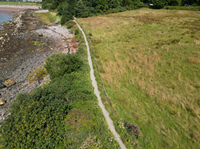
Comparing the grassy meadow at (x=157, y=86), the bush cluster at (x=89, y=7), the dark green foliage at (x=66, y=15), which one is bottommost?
the grassy meadow at (x=157, y=86)

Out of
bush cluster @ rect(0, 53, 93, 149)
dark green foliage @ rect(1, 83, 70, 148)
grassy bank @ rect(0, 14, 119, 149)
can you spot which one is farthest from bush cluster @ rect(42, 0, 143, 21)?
dark green foliage @ rect(1, 83, 70, 148)

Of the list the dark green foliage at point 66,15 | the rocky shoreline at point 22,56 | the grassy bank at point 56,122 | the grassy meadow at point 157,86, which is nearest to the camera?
the grassy bank at point 56,122

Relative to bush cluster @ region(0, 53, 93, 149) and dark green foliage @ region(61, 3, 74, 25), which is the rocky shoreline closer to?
bush cluster @ region(0, 53, 93, 149)

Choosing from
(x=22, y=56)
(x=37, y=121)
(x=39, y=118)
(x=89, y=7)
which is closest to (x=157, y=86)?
(x=39, y=118)

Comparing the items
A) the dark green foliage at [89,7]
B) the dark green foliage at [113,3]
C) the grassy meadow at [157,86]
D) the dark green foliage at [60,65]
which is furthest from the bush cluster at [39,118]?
the dark green foliage at [113,3]

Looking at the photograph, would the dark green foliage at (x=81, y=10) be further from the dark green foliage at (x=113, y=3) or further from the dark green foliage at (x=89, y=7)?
the dark green foliage at (x=113, y=3)

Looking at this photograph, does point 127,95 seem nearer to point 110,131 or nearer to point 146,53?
point 110,131
